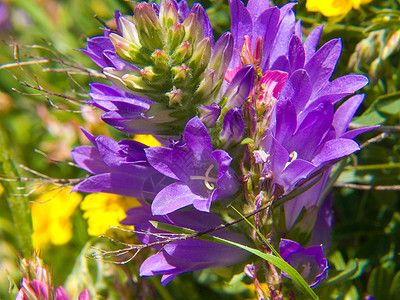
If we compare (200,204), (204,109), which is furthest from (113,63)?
(200,204)

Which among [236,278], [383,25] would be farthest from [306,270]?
[383,25]

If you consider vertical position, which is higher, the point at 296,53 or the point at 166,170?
the point at 296,53

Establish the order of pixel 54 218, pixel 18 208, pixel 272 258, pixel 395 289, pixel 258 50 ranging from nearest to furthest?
1. pixel 272 258
2. pixel 258 50
3. pixel 395 289
4. pixel 18 208
5. pixel 54 218

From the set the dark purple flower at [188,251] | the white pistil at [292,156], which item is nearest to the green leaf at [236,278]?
the dark purple flower at [188,251]

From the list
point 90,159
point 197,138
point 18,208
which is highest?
point 197,138

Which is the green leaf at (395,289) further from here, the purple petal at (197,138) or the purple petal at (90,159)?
the purple petal at (90,159)

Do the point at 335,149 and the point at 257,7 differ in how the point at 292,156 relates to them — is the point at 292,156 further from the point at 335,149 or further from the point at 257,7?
the point at 257,7

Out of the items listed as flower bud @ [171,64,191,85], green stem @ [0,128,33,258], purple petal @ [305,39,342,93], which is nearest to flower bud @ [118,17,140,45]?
flower bud @ [171,64,191,85]
